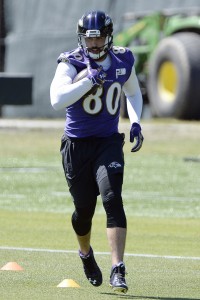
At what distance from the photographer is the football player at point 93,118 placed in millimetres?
8312

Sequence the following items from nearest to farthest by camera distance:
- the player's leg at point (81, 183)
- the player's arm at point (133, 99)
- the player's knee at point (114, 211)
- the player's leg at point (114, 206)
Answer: the player's leg at point (114, 206)
the player's knee at point (114, 211)
the player's leg at point (81, 183)
the player's arm at point (133, 99)

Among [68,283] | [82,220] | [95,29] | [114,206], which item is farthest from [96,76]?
[68,283]

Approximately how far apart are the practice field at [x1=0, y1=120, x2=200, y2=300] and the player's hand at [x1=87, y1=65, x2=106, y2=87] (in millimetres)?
1476

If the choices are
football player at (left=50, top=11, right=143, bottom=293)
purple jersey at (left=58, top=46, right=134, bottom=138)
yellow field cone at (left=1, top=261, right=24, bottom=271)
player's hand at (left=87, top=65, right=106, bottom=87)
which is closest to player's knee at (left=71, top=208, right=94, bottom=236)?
football player at (left=50, top=11, right=143, bottom=293)

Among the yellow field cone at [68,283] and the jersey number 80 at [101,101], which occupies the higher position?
the jersey number 80 at [101,101]

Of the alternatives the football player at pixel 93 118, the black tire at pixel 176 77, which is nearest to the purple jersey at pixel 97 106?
the football player at pixel 93 118

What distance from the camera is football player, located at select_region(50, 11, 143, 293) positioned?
831cm

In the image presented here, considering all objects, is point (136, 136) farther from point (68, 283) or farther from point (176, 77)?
point (176, 77)

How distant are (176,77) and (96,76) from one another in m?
18.4

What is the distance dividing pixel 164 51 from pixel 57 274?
1779 cm

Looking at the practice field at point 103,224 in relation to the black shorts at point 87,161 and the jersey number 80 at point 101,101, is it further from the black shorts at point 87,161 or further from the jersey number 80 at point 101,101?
the jersey number 80 at point 101,101

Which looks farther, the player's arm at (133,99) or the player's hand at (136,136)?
the player's arm at (133,99)

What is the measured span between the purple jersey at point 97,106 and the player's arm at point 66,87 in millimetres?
79

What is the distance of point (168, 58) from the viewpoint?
2659cm
